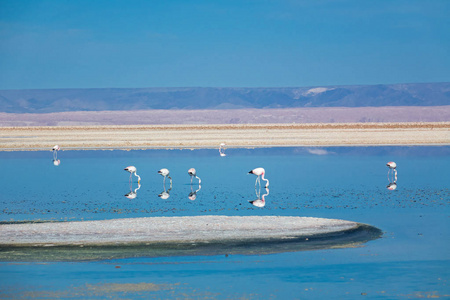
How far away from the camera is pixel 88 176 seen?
88.9 feet

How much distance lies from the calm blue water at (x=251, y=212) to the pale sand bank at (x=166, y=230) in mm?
1267

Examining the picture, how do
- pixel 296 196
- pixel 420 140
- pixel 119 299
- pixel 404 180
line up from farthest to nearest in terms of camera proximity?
pixel 420 140 → pixel 404 180 → pixel 296 196 → pixel 119 299

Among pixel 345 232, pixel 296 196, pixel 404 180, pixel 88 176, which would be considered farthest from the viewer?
pixel 88 176

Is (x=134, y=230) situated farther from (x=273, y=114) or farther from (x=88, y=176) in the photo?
(x=273, y=114)

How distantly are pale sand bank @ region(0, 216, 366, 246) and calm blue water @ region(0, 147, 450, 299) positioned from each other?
1.27 meters

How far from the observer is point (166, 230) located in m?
14.4

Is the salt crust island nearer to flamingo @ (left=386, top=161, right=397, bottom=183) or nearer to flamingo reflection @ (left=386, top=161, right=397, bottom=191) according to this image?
flamingo reflection @ (left=386, top=161, right=397, bottom=191)

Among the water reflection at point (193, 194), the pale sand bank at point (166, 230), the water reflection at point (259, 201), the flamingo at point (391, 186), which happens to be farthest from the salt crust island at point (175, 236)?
the flamingo at point (391, 186)

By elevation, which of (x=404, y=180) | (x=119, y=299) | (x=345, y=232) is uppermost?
(x=404, y=180)

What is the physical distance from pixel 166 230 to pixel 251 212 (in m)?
3.42

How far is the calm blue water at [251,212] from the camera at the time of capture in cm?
1078

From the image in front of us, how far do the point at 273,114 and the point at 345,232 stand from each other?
395 ft

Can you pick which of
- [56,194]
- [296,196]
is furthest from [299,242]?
[56,194]

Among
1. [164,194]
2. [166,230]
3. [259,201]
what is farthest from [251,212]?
[164,194]
